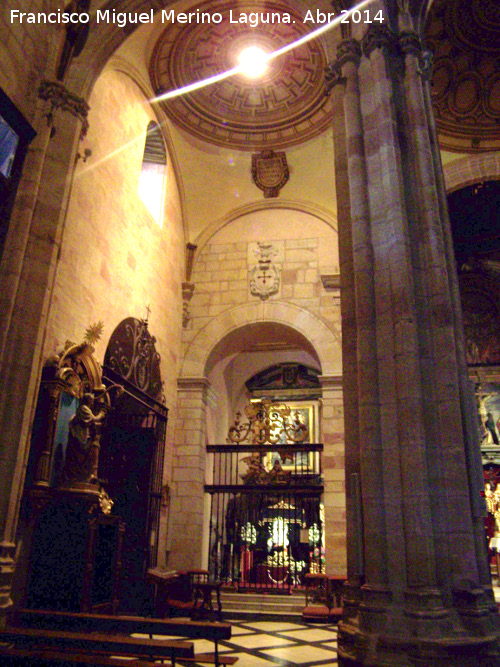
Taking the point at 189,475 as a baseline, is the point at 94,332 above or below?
above

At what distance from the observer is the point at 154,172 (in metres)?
11.6

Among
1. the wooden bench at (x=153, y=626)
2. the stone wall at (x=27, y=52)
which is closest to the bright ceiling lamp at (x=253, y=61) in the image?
the stone wall at (x=27, y=52)

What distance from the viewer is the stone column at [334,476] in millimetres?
9898

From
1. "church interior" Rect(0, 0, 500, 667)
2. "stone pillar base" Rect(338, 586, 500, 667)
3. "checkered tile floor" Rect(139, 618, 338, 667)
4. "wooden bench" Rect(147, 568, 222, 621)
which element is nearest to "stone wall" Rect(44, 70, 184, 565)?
"church interior" Rect(0, 0, 500, 667)

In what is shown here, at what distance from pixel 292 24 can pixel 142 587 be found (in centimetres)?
1040

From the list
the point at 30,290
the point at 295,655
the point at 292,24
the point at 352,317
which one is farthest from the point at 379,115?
the point at 292,24

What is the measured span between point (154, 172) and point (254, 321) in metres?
3.81

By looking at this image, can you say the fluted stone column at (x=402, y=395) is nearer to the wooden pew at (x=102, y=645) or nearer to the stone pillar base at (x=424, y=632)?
the stone pillar base at (x=424, y=632)

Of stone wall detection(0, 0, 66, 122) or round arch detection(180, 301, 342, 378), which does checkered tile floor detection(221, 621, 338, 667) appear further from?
stone wall detection(0, 0, 66, 122)

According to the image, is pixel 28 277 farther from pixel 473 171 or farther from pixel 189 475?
pixel 473 171

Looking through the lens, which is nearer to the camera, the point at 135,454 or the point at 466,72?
the point at 135,454

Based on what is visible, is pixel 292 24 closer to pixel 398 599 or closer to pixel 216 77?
pixel 216 77

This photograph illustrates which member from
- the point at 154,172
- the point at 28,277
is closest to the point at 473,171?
the point at 154,172

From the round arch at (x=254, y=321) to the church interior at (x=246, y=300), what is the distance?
0.05 m
